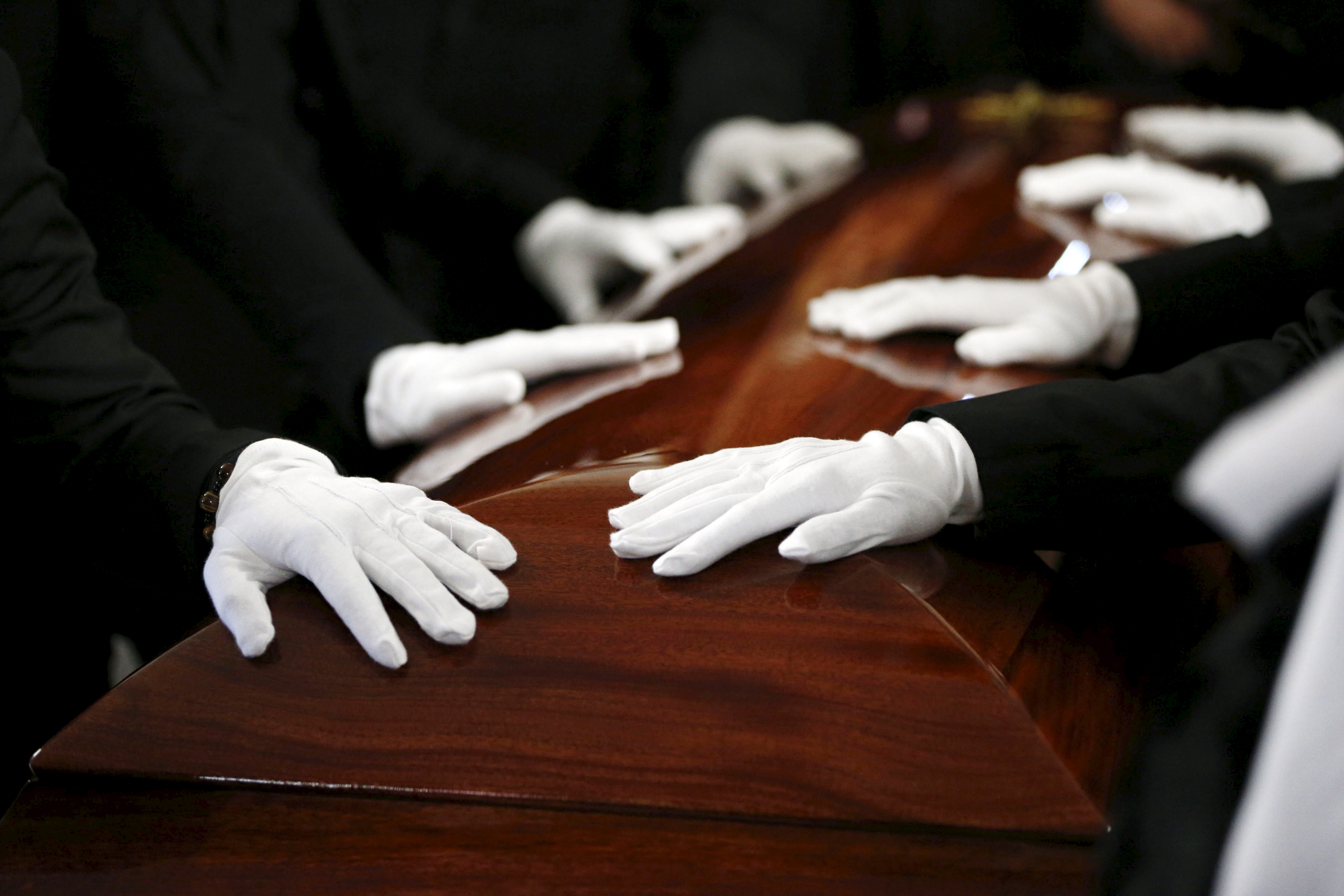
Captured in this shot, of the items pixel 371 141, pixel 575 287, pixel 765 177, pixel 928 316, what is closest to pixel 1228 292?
pixel 928 316

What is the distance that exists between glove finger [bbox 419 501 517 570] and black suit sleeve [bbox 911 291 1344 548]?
0.41 metres

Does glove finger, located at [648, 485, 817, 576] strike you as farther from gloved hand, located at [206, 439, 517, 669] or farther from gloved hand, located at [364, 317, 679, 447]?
gloved hand, located at [364, 317, 679, 447]

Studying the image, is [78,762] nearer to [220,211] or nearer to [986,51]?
[220,211]

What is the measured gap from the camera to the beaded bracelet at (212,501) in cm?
105

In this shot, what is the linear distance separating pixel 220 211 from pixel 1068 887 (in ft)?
5.24

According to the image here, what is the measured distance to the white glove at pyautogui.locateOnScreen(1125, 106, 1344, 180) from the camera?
7.28 feet

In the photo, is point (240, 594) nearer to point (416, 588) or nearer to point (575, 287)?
point (416, 588)

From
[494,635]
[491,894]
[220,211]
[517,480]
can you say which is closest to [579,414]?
[517,480]

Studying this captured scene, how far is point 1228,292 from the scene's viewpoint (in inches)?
52.2

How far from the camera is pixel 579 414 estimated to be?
126 cm

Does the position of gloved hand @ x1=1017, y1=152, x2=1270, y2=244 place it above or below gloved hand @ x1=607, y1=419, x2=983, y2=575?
below

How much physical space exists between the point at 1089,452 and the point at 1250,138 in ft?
5.94

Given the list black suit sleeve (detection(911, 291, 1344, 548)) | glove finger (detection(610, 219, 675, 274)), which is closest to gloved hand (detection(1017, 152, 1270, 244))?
glove finger (detection(610, 219, 675, 274))

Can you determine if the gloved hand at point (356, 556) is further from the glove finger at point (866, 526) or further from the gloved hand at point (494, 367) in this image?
the gloved hand at point (494, 367)
